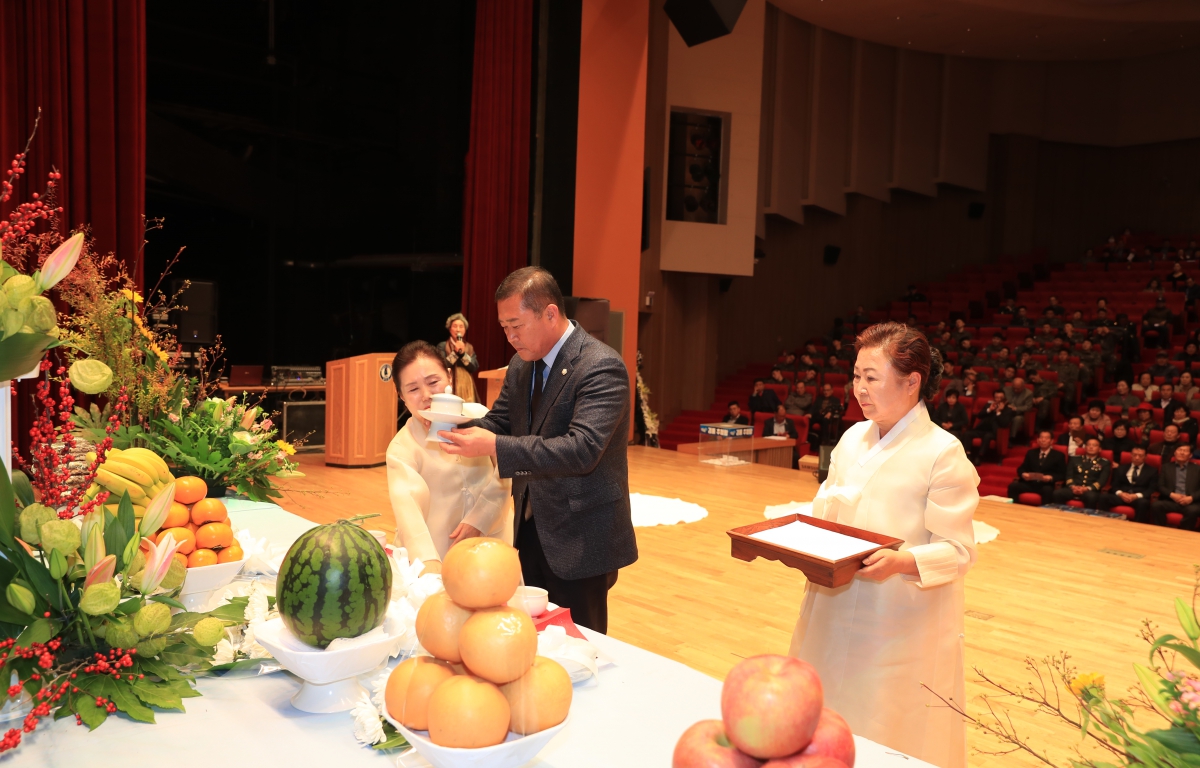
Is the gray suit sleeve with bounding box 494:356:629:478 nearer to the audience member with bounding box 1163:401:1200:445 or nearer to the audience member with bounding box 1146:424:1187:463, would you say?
the audience member with bounding box 1146:424:1187:463

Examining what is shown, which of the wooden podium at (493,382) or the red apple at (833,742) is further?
the wooden podium at (493,382)

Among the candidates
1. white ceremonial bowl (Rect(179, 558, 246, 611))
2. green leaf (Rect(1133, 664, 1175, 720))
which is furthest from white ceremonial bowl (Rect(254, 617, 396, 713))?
green leaf (Rect(1133, 664, 1175, 720))

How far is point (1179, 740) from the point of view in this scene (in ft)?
2.52

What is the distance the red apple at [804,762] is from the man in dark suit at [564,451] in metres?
1.40

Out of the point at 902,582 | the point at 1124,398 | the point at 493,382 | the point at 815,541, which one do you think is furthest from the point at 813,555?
the point at 1124,398

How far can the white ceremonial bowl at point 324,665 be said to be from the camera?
116 centimetres

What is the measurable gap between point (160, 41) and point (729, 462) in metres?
7.36

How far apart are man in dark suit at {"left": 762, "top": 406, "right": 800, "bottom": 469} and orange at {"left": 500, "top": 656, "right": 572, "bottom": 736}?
31.2ft

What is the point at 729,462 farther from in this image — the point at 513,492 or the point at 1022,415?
the point at 513,492

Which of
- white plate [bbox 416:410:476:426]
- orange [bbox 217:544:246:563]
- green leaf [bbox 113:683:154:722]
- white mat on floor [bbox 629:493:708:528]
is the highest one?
white plate [bbox 416:410:476:426]

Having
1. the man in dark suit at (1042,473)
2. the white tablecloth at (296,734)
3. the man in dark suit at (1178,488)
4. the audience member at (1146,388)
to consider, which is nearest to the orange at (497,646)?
the white tablecloth at (296,734)

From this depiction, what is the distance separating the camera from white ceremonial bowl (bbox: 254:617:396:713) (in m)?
1.16

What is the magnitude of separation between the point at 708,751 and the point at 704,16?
7626 millimetres

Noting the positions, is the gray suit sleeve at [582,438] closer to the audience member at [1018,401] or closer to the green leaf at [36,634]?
the green leaf at [36,634]
